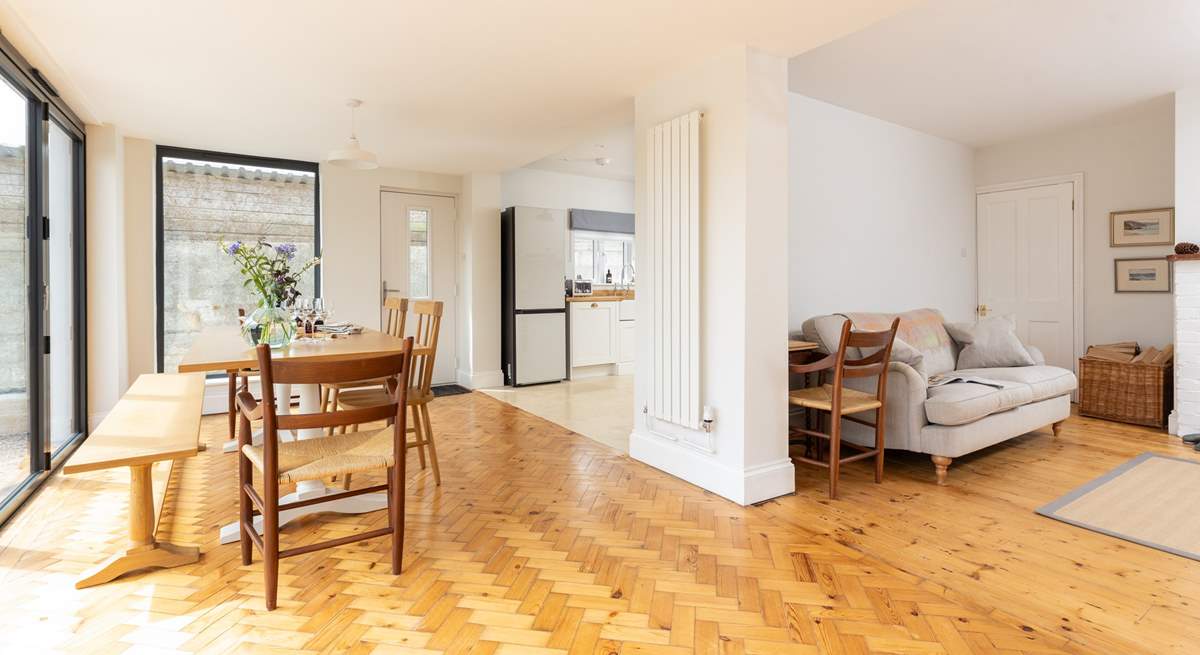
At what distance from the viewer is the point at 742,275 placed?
303 cm

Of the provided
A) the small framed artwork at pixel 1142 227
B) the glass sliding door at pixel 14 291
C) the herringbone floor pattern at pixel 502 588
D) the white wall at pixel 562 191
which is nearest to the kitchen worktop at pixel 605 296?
the white wall at pixel 562 191

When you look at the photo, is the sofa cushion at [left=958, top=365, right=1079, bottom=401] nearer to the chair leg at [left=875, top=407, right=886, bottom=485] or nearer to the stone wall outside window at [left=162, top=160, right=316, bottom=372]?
the chair leg at [left=875, top=407, right=886, bottom=485]

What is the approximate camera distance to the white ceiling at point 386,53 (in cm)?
265

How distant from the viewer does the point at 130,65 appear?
10.8 feet

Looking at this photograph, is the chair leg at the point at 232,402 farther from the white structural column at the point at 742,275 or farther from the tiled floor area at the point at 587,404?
the white structural column at the point at 742,275

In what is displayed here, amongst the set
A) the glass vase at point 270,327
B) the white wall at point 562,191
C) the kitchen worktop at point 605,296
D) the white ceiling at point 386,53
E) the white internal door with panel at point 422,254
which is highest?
the white wall at point 562,191

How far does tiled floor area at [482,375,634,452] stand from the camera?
4.58 meters

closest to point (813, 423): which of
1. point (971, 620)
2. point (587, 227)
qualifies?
point (971, 620)

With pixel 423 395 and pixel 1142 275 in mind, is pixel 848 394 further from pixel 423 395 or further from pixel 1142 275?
pixel 1142 275

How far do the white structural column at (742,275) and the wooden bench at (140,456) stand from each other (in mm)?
2353

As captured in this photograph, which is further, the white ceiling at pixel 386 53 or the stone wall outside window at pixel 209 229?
the stone wall outside window at pixel 209 229

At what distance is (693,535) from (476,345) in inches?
172

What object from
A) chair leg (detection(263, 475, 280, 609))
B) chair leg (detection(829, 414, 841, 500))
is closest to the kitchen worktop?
chair leg (detection(829, 414, 841, 500))

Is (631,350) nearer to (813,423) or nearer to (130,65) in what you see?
(813,423)
